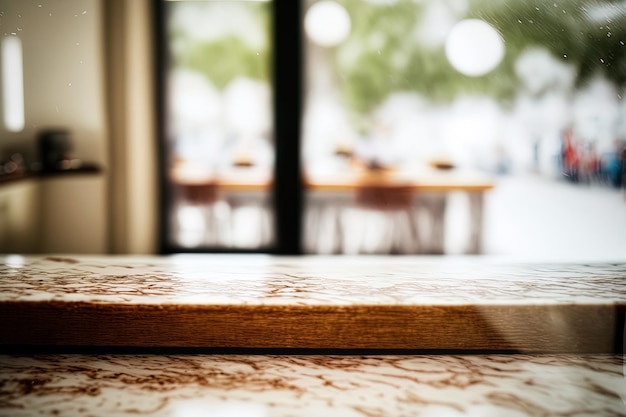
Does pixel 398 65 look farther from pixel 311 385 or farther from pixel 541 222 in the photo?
pixel 311 385

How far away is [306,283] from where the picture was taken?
1094 millimetres

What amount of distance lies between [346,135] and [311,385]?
435 centimetres

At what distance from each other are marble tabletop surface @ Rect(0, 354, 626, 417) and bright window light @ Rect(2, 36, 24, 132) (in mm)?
4278

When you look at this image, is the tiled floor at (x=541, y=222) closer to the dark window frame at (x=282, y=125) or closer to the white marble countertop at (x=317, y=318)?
the dark window frame at (x=282, y=125)

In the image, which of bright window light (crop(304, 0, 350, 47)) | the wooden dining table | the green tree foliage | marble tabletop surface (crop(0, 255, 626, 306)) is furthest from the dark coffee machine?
marble tabletop surface (crop(0, 255, 626, 306))

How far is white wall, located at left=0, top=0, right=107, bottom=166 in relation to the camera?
4559 mm

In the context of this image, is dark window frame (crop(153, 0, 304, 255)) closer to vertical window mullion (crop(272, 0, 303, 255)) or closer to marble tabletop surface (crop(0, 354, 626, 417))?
vertical window mullion (crop(272, 0, 303, 255))

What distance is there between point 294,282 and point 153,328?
11.2 inches

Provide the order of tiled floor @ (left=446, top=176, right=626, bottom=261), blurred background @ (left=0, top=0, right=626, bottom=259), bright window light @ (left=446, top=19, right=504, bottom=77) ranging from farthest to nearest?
tiled floor @ (left=446, top=176, right=626, bottom=261) < blurred background @ (left=0, top=0, right=626, bottom=259) < bright window light @ (left=446, top=19, right=504, bottom=77)

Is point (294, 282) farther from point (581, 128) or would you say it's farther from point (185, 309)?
point (581, 128)

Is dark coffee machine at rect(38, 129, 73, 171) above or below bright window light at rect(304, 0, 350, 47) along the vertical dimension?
below

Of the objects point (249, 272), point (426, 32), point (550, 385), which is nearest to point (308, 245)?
point (426, 32)

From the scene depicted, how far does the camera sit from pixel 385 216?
5105 millimetres

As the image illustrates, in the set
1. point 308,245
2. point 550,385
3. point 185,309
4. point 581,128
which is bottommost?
point 308,245
